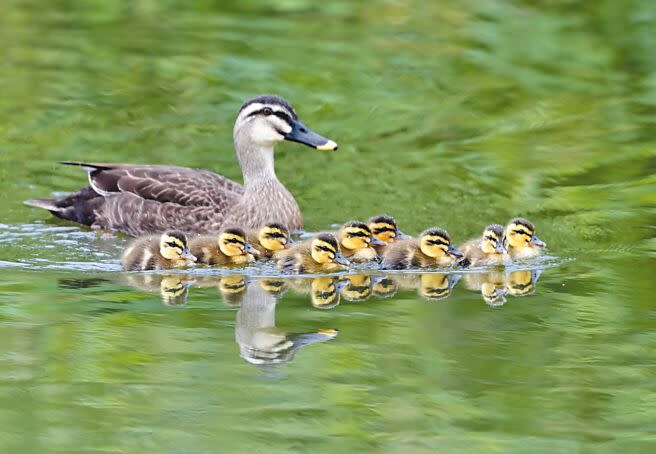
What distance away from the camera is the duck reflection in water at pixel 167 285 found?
6.85m

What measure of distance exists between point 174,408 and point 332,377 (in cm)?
68

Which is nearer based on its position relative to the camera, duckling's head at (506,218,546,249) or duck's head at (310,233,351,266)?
duck's head at (310,233,351,266)

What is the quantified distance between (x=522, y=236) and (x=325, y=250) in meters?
1.05

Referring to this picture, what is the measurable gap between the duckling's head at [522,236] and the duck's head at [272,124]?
137 cm

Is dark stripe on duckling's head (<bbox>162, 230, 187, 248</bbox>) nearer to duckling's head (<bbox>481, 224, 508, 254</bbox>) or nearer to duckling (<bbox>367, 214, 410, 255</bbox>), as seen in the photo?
duckling (<bbox>367, 214, 410, 255</bbox>)

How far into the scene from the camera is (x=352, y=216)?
8.80 metres

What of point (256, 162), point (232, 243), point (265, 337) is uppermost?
point (256, 162)

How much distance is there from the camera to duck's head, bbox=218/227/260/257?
303 inches

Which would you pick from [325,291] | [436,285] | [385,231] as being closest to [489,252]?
[436,285]

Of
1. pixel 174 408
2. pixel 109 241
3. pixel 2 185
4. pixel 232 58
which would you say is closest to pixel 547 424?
pixel 174 408

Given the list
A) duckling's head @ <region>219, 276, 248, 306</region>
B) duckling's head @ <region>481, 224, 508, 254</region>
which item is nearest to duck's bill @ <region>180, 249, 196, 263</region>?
duckling's head @ <region>219, 276, 248, 306</region>

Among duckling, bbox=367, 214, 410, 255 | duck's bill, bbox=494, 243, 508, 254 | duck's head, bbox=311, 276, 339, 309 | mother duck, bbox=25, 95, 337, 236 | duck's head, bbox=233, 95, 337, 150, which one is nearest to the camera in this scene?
duck's head, bbox=311, 276, 339, 309

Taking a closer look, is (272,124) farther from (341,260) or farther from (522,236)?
(522,236)

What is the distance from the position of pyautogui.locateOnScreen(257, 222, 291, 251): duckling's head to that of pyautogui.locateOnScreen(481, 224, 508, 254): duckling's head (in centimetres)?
104
